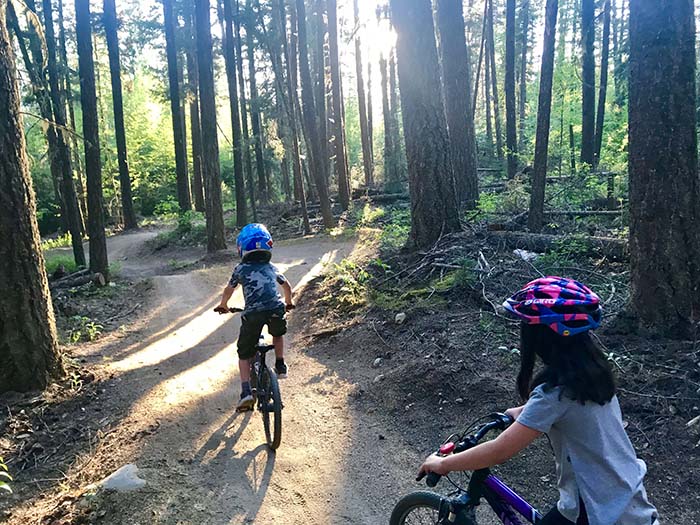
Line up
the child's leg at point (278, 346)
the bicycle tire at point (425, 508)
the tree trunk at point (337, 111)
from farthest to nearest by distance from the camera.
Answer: the tree trunk at point (337, 111) < the child's leg at point (278, 346) < the bicycle tire at point (425, 508)

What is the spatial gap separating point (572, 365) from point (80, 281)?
1430 cm

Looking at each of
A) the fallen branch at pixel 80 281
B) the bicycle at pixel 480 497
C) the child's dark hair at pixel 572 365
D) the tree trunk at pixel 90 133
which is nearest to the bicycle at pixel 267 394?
the bicycle at pixel 480 497

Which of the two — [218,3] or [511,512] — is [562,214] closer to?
[511,512]

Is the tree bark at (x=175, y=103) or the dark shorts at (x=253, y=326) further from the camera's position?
the tree bark at (x=175, y=103)

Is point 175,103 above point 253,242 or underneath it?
above

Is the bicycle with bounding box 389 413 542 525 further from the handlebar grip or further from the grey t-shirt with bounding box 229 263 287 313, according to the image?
the grey t-shirt with bounding box 229 263 287 313

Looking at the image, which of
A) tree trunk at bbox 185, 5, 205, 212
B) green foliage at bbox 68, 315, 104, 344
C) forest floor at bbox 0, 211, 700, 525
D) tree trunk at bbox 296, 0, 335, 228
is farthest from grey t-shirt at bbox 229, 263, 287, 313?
tree trunk at bbox 185, 5, 205, 212

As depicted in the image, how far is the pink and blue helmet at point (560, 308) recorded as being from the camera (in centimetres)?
213

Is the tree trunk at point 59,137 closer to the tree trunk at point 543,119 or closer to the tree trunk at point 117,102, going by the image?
the tree trunk at point 117,102

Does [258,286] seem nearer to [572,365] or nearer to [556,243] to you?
[572,365]

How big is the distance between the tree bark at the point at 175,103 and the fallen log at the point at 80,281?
14.2m

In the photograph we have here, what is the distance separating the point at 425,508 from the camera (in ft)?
9.61

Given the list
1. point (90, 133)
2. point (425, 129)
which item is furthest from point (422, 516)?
point (90, 133)

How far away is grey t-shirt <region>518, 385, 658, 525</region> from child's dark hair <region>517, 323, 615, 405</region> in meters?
0.04
